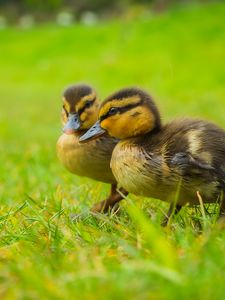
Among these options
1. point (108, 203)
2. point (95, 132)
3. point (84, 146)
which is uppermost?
point (95, 132)

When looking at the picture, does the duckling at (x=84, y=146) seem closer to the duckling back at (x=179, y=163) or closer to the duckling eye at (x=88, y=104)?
the duckling eye at (x=88, y=104)

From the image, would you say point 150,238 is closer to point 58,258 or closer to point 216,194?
point 58,258

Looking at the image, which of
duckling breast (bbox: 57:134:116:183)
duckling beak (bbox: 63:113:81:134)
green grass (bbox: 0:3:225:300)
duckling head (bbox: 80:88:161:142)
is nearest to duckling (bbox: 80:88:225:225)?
duckling head (bbox: 80:88:161:142)

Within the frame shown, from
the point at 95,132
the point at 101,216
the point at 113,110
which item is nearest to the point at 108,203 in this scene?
the point at 95,132

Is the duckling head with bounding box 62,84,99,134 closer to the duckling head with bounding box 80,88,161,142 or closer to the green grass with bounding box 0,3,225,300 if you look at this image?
the green grass with bounding box 0,3,225,300

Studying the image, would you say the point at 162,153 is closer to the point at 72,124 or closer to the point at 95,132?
the point at 95,132

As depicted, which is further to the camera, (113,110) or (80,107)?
(80,107)

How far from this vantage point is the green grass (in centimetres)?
169

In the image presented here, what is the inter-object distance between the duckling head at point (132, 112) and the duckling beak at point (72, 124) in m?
0.68

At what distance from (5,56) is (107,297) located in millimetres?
20935

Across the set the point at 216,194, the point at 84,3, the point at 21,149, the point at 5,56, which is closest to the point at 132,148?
the point at 216,194

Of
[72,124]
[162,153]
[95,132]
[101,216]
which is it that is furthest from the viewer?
[72,124]

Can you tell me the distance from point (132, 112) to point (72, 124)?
2.71ft

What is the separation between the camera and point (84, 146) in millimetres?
3613
